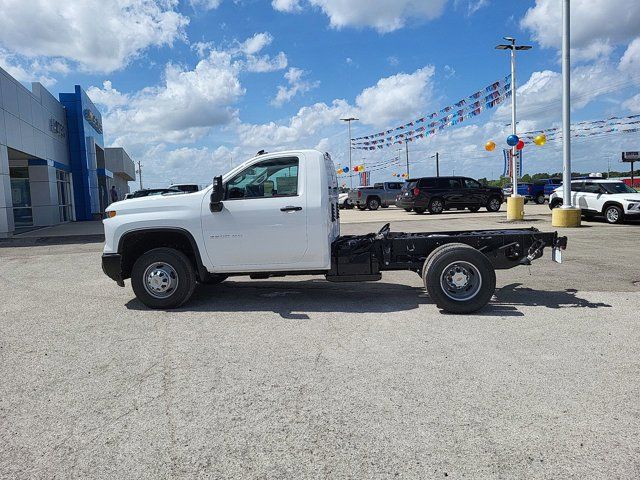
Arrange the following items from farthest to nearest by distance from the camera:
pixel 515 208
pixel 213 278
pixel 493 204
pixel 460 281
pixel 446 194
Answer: pixel 493 204
pixel 446 194
pixel 515 208
pixel 213 278
pixel 460 281

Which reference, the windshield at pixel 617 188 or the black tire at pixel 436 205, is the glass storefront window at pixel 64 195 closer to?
the black tire at pixel 436 205

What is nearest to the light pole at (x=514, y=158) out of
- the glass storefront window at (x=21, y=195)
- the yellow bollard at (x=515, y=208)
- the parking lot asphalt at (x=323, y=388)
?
the yellow bollard at (x=515, y=208)

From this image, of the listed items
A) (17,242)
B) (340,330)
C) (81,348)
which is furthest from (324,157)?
(17,242)

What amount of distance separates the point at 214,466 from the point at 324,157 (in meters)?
4.59

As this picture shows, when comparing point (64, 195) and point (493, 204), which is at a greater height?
point (64, 195)

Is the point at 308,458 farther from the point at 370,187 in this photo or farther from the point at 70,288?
the point at 370,187

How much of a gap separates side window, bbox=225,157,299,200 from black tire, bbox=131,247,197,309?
108 centimetres

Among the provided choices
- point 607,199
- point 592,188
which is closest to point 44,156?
point 592,188

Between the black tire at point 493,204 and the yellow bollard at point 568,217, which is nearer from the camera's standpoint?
the yellow bollard at point 568,217

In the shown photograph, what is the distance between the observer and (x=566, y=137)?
53.9ft

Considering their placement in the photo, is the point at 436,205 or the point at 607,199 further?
the point at 436,205

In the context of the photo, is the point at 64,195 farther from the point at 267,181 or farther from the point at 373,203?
the point at 267,181

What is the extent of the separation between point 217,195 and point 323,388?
3.26 meters

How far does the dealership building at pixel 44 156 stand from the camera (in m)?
20.2
